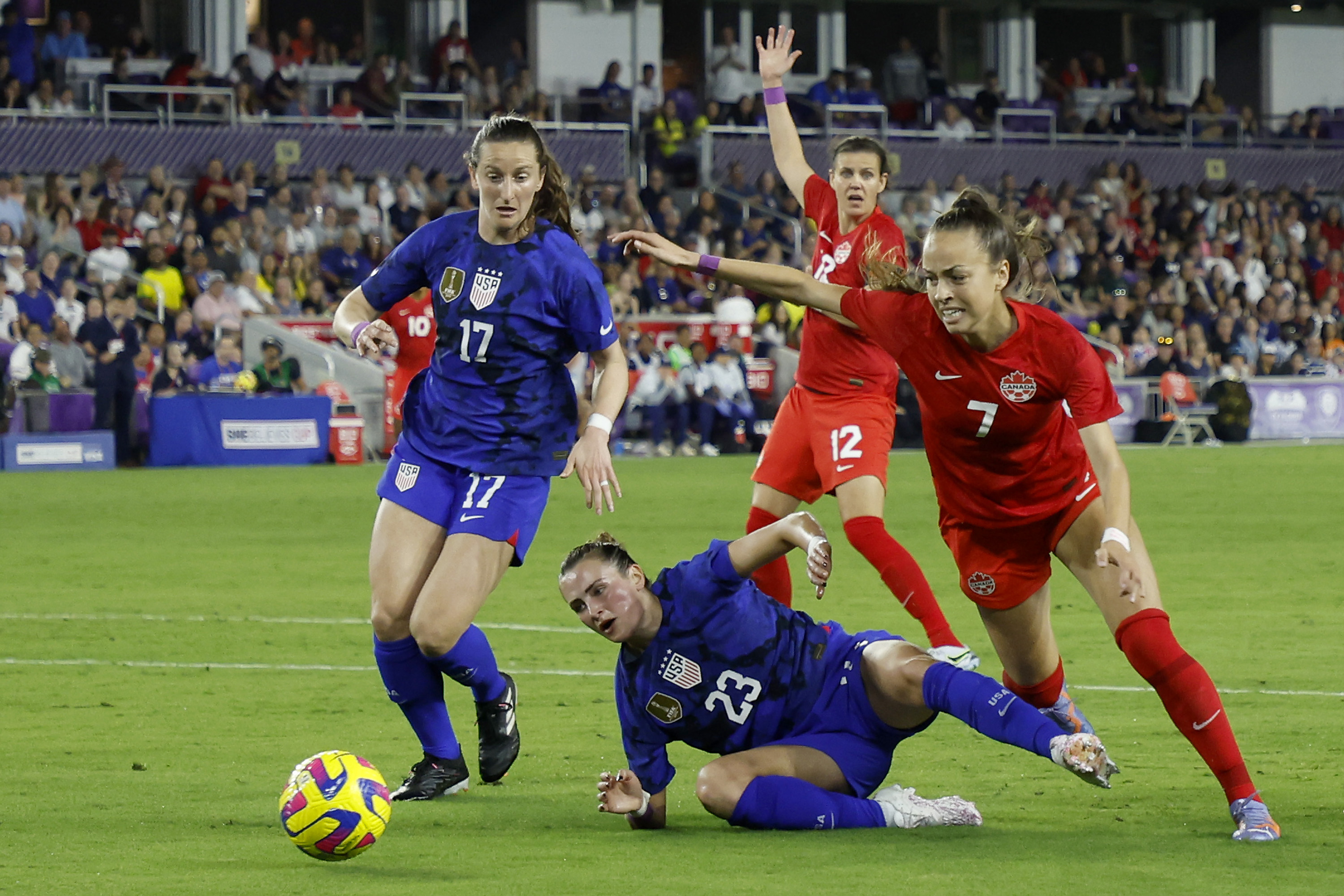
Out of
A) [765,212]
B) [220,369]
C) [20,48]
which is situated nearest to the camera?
[220,369]

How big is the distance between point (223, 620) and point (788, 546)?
225 inches

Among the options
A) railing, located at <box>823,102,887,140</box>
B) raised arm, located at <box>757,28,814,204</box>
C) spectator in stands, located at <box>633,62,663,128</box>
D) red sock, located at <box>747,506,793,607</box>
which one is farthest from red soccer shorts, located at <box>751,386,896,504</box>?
railing, located at <box>823,102,887,140</box>

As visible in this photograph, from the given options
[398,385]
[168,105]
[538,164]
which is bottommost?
[398,385]

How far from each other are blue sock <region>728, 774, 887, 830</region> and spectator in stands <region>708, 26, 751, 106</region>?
95.6ft

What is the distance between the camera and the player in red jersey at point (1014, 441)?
206 inches

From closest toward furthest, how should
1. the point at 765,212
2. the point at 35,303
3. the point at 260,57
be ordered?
the point at 35,303 < the point at 260,57 < the point at 765,212

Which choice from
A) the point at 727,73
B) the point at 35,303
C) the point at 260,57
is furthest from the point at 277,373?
the point at 727,73

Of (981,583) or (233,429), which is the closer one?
(981,583)

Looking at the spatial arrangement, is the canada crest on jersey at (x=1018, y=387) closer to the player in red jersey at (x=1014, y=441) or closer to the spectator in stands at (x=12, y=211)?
the player in red jersey at (x=1014, y=441)

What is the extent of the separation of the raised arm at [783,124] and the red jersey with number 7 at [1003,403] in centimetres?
274

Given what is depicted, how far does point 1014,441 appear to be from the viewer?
5.61 metres

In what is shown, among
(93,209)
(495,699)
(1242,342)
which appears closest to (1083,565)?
(495,699)

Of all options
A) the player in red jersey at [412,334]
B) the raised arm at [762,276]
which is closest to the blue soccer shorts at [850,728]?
the raised arm at [762,276]

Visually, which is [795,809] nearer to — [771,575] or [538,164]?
[538,164]
